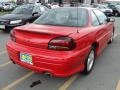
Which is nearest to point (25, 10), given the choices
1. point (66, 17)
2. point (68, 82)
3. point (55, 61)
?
point (66, 17)

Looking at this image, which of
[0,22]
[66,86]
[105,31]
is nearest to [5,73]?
[66,86]

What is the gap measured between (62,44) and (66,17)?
133cm

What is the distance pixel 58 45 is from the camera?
171 inches

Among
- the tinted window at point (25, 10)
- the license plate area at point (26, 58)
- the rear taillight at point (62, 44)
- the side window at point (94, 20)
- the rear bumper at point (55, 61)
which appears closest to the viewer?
the rear bumper at point (55, 61)

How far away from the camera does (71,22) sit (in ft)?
17.6

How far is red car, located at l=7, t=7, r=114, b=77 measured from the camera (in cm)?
431

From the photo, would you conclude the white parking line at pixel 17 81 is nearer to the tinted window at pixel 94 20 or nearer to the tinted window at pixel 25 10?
the tinted window at pixel 94 20

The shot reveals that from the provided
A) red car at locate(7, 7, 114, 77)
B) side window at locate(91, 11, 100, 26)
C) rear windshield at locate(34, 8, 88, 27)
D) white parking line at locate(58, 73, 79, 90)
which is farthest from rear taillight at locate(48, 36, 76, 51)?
side window at locate(91, 11, 100, 26)

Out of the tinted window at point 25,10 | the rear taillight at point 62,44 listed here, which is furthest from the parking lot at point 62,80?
the tinted window at point 25,10

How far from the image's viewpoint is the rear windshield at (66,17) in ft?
17.5

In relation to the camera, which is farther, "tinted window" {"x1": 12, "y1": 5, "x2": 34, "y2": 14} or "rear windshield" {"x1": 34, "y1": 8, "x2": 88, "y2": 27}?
"tinted window" {"x1": 12, "y1": 5, "x2": 34, "y2": 14}

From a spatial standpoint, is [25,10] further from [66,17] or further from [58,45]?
[58,45]

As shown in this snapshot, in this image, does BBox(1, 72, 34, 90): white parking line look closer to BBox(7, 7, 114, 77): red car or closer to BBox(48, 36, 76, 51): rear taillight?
BBox(7, 7, 114, 77): red car

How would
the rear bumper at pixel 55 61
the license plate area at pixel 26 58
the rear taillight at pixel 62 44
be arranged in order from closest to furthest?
the rear bumper at pixel 55 61 < the rear taillight at pixel 62 44 < the license plate area at pixel 26 58
